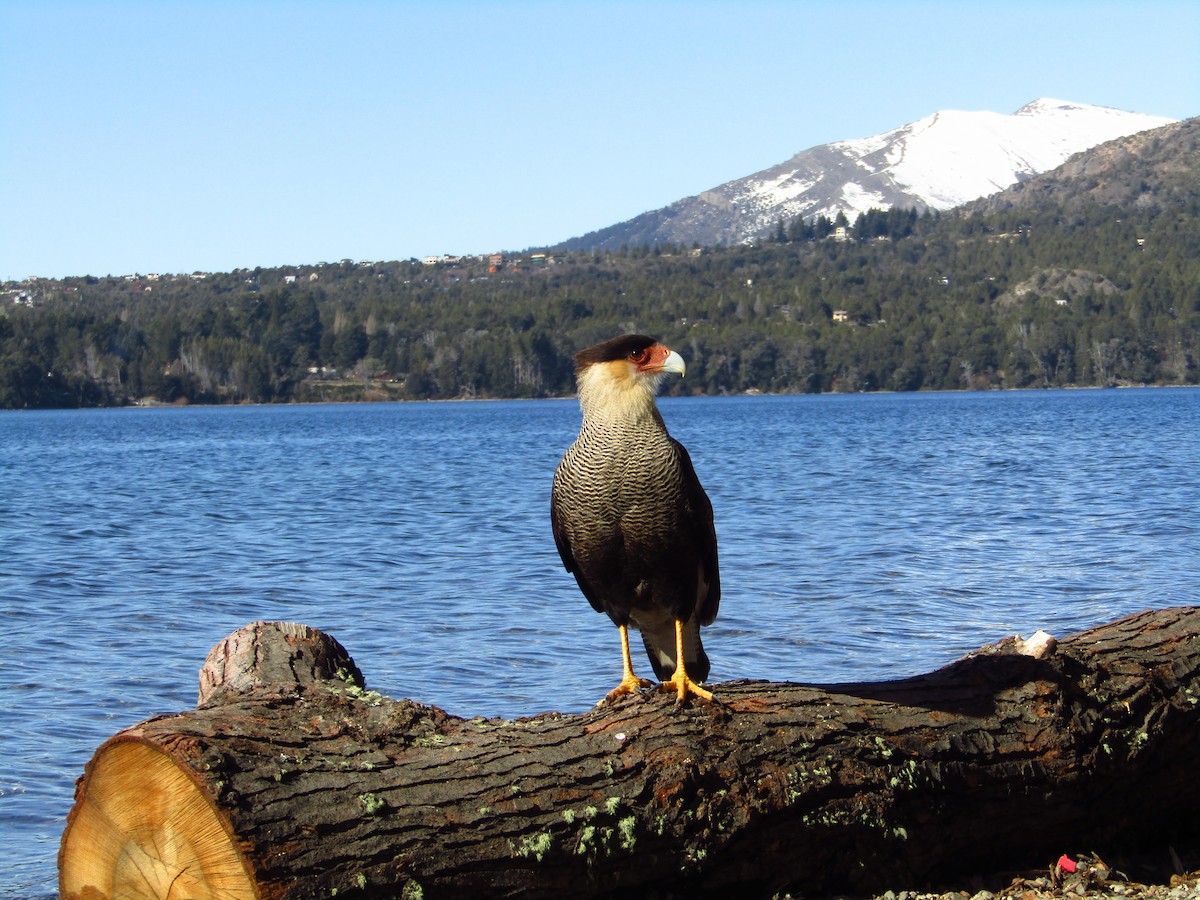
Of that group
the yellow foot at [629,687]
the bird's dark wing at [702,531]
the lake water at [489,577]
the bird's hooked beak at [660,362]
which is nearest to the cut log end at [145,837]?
the yellow foot at [629,687]

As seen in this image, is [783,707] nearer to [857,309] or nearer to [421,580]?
[421,580]

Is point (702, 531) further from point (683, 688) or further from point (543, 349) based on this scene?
point (543, 349)

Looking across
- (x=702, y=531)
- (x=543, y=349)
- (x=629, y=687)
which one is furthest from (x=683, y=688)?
(x=543, y=349)

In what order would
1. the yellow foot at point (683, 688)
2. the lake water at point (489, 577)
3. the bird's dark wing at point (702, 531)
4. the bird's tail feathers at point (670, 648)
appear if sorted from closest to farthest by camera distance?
the yellow foot at point (683, 688) < the bird's dark wing at point (702, 531) < the bird's tail feathers at point (670, 648) < the lake water at point (489, 577)

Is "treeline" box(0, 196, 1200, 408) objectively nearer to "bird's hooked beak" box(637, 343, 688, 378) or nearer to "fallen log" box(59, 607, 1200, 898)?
"bird's hooked beak" box(637, 343, 688, 378)

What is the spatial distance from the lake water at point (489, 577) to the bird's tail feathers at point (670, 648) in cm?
355

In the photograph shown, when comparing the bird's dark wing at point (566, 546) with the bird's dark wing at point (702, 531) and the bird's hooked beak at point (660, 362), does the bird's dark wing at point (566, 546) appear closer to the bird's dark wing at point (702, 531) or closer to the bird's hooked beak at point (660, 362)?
the bird's dark wing at point (702, 531)

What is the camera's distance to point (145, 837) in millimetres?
5020

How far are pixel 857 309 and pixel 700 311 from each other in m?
24.0

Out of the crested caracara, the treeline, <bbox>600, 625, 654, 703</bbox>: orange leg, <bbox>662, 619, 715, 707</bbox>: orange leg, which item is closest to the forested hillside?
the treeline

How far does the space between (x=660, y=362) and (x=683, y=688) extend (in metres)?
1.58

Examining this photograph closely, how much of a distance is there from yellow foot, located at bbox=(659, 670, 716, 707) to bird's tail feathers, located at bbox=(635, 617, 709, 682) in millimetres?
691

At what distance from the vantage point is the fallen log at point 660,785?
4867 millimetres

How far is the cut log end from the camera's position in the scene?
4789 millimetres
